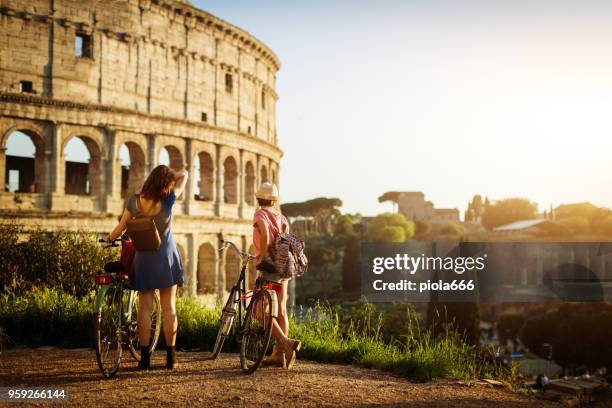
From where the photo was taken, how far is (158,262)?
5152mm

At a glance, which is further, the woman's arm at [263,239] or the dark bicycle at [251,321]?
the woman's arm at [263,239]

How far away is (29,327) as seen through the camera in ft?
24.2

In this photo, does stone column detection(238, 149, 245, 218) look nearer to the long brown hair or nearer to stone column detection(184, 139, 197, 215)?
stone column detection(184, 139, 197, 215)

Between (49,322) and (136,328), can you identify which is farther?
(49,322)

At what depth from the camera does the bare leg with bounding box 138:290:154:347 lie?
16.9 feet

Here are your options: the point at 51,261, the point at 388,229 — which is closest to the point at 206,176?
the point at 51,261

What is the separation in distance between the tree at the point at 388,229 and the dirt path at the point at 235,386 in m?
50.7

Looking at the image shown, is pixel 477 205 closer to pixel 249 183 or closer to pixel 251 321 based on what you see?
pixel 249 183

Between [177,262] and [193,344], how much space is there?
1895mm

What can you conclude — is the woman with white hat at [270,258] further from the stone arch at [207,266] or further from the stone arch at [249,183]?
the stone arch at [249,183]

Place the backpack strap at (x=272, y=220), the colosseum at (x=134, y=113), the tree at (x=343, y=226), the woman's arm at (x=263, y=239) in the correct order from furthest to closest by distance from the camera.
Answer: the tree at (x=343, y=226) < the colosseum at (x=134, y=113) < the backpack strap at (x=272, y=220) < the woman's arm at (x=263, y=239)

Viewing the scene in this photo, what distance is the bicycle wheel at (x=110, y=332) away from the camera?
504cm

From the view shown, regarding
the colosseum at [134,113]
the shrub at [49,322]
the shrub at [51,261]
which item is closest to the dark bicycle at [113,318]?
the shrub at [49,322]

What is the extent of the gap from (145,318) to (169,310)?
20 cm
